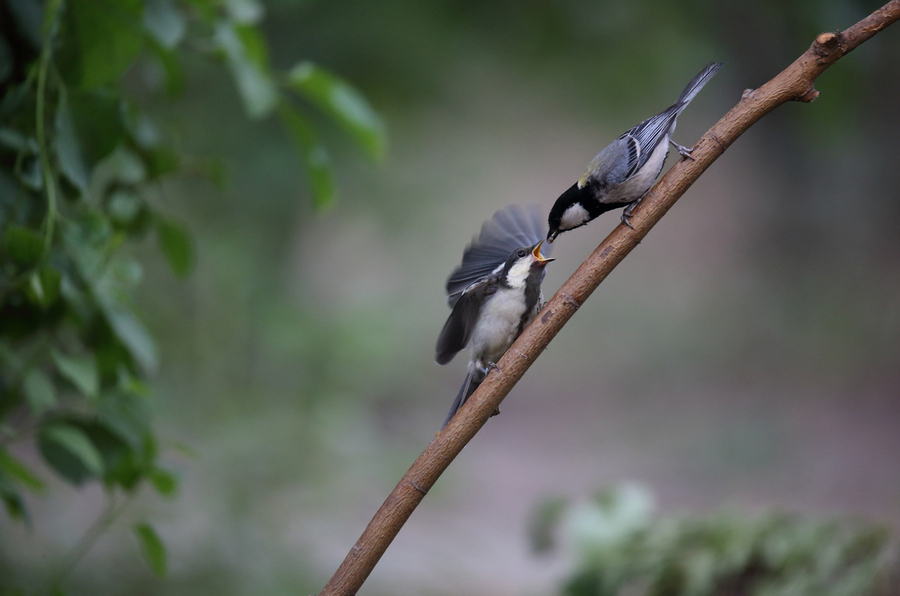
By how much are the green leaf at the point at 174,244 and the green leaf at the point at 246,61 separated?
0.17 m

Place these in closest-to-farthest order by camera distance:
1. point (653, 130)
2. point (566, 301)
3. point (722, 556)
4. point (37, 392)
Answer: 1. point (566, 301)
2. point (37, 392)
3. point (653, 130)
4. point (722, 556)

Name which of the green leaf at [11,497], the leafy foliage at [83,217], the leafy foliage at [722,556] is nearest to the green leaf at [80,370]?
the leafy foliage at [83,217]

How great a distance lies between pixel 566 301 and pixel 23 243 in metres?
0.42

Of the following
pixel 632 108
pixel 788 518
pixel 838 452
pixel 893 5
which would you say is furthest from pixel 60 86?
pixel 838 452

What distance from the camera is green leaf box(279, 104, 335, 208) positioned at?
32.6 inches

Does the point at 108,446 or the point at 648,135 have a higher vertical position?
the point at 648,135

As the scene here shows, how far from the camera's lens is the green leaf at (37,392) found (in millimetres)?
609

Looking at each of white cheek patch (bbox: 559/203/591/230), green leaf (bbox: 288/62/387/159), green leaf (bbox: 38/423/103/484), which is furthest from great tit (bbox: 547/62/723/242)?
green leaf (bbox: 38/423/103/484)

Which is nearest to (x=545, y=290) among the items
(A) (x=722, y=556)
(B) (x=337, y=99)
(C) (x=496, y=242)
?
(A) (x=722, y=556)

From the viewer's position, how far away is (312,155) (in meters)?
0.84

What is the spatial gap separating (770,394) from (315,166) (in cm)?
356

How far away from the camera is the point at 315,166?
85 cm

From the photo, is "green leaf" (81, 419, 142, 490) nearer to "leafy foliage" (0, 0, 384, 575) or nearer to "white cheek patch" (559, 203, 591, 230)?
"leafy foliage" (0, 0, 384, 575)

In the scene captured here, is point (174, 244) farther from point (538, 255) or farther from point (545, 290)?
point (545, 290)
